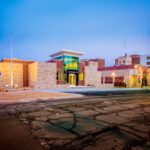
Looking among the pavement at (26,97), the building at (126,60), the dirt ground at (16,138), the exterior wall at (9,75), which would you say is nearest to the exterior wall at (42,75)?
the exterior wall at (9,75)

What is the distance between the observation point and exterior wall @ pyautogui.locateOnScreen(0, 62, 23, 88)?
77.6ft

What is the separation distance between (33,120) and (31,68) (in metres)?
21.4

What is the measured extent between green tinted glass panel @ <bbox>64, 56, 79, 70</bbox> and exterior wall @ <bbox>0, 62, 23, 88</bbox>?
8.46 meters

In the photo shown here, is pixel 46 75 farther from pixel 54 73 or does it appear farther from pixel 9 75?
pixel 9 75

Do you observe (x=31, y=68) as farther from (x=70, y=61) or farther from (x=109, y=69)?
(x=109, y=69)

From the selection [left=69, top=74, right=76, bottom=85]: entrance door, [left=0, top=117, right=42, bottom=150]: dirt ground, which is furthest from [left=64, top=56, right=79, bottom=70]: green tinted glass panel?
[left=0, top=117, right=42, bottom=150]: dirt ground

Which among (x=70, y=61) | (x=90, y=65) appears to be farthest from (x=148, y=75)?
(x=70, y=61)

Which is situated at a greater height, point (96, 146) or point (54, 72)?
point (54, 72)

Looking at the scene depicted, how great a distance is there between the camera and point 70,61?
2794cm

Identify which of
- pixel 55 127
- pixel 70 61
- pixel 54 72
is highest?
pixel 70 61

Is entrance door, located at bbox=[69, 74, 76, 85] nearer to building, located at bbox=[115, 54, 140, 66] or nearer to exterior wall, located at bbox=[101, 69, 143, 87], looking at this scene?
exterior wall, located at bbox=[101, 69, 143, 87]

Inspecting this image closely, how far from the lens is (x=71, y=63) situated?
28094mm

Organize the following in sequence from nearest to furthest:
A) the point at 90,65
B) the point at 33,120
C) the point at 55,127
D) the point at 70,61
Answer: the point at 55,127, the point at 33,120, the point at 70,61, the point at 90,65

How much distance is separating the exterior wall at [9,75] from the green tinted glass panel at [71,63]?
8461 mm
